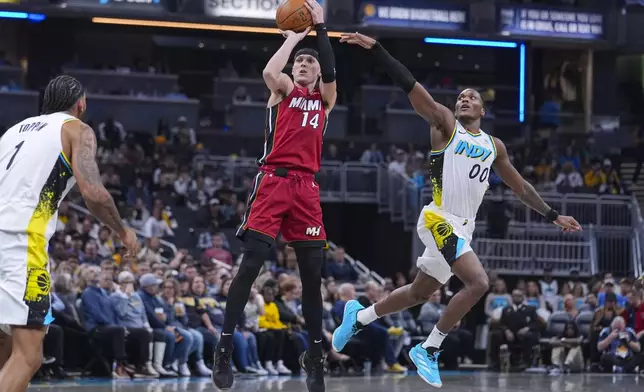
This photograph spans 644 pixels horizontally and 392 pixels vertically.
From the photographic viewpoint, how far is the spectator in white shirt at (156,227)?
20778 millimetres

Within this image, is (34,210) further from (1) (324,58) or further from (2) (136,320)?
(2) (136,320)

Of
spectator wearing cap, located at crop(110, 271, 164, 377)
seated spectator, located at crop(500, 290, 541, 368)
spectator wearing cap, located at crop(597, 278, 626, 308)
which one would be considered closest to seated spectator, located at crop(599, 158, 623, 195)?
spectator wearing cap, located at crop(597, 278, 626, 308)

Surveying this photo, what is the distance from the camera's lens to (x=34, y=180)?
644 cm

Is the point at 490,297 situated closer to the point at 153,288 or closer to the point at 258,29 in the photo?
the point at 153,288

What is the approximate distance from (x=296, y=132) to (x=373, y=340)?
26.9 ft

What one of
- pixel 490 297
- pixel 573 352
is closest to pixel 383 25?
pixel 490 297

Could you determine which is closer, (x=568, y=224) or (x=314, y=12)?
(x=314, y=12)

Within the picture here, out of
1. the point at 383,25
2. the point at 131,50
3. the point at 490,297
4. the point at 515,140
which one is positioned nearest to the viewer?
the point at 490,297

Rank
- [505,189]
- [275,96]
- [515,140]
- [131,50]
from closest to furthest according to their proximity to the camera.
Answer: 1. [275,96]
2. [505,189]
3. [515,140]
4. [131,50]

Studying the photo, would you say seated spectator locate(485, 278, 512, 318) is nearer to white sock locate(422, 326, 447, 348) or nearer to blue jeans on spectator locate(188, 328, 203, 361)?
blue jeans on spectator locate(188, 328, 203, 361)

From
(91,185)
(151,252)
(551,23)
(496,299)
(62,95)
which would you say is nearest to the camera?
(91,185)

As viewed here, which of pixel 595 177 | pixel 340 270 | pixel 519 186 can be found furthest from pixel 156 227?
pixel 519 186

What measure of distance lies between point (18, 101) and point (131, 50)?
6.01 m

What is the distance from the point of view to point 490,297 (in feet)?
60.3
